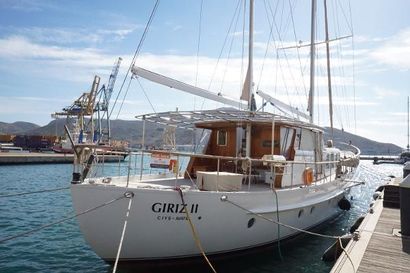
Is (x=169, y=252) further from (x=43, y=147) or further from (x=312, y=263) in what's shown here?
(x=43, y=147)

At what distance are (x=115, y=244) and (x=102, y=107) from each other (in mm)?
70491

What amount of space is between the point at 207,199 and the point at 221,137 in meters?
5.69

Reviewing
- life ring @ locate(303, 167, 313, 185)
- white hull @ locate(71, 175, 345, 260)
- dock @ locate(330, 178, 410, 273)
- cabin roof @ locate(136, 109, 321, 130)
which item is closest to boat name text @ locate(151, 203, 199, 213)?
white hull @ locate(71, 175, 345, 260)

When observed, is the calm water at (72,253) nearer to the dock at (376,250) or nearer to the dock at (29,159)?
the dock at (376,250)

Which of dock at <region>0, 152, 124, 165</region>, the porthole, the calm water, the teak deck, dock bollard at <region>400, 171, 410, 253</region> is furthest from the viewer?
dock at <region>0, 152, 124, 165</region>

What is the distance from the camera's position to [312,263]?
9.80 m

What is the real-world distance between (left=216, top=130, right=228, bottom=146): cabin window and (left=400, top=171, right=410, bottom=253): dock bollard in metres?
6.60

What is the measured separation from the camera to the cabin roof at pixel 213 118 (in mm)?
10258

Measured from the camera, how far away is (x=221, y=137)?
13.4 m

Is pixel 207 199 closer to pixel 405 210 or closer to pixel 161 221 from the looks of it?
pixel 161 221

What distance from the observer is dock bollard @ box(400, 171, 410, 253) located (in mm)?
7676

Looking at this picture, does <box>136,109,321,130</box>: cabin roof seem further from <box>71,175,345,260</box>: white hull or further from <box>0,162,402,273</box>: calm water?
<box>0,162,402,273</box>: calm water

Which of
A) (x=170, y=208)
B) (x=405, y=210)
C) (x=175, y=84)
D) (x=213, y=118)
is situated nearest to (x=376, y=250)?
(x=405, y=210)

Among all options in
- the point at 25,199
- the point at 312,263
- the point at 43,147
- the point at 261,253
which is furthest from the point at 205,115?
the point at 43,147
